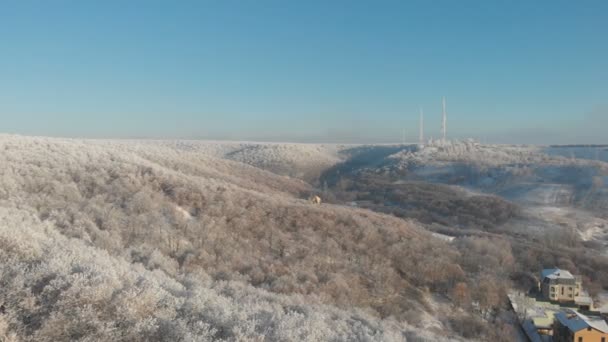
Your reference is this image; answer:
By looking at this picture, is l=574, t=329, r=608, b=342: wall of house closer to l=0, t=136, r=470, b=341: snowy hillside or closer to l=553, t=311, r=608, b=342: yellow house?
l=553, t=311, r=608, b=342: yellow house

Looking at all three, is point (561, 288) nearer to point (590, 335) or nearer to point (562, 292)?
point (562, 292)

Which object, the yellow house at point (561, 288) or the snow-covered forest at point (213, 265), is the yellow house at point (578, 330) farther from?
the yellow house at point (561, 288)

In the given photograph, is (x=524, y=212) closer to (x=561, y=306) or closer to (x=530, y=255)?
(x=530, y=255)

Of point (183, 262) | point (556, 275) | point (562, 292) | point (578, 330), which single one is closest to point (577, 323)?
point (578, 330)

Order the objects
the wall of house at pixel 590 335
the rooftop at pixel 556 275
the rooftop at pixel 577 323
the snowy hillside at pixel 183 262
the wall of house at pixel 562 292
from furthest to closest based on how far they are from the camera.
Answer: the rooftop at pixel 556 275
the wall of house at pixel 562 292
the rooftop at pixel 577 323
the wall of house at pixel 590 335
the snowy hillside at pixel 183 262

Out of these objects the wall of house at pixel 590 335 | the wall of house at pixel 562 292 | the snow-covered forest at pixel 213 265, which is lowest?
the wall of house at pixel 562 292

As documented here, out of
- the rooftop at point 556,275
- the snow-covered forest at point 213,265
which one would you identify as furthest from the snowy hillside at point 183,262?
the rooftop at point 556,275

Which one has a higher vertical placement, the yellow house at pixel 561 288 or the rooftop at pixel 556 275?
the rooftop at pixel 556 275

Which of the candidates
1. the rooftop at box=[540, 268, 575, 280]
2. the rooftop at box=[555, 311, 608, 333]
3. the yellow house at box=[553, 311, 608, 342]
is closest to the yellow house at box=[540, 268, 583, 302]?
the rooftop at box=[540, 268, 575, 280]
